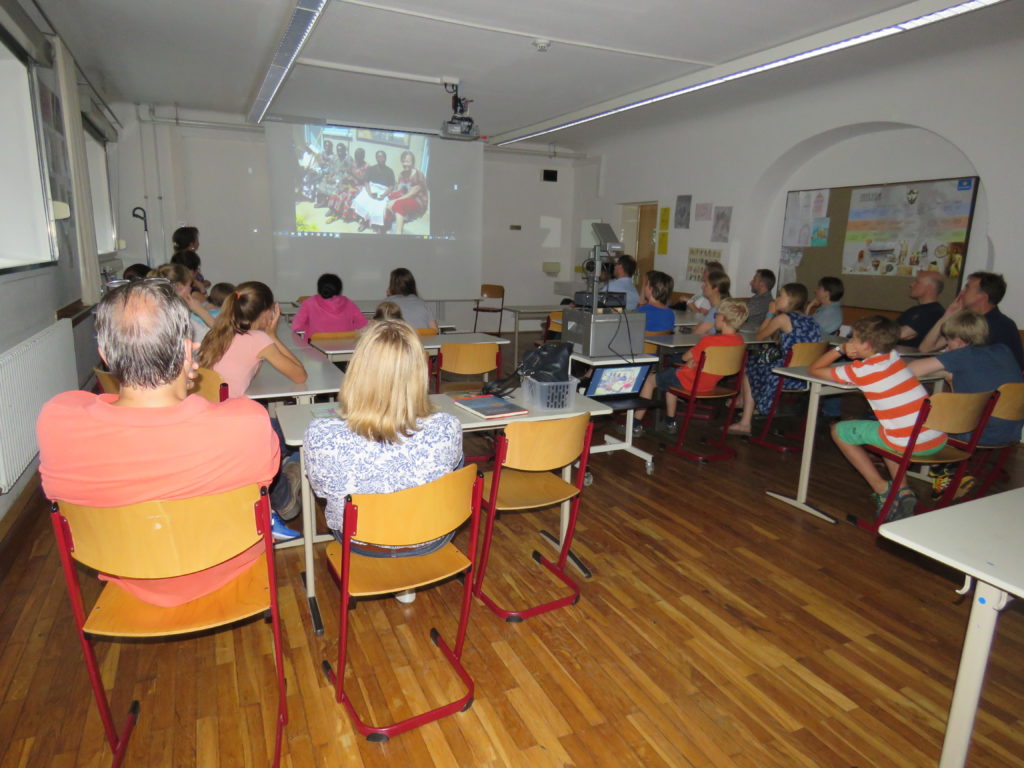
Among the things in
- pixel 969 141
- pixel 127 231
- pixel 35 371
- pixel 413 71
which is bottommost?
pixel 35 371

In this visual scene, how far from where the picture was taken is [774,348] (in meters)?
4.80

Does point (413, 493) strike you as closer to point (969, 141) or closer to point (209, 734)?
point (209, 734)

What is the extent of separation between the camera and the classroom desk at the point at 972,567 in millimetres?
1402

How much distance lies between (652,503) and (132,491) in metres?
2.74

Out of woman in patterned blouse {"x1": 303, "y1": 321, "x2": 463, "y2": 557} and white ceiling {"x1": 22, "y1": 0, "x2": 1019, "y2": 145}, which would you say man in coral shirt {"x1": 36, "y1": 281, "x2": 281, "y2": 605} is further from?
white ceiling {"x1": 22, "y1": 0, "x2": 1019, "y2": 145}

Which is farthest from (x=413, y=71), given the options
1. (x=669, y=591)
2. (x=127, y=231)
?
(x=669, y=591)

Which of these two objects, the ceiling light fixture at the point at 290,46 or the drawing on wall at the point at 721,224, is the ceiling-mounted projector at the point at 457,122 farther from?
the drawing on wall at the point at 721,224

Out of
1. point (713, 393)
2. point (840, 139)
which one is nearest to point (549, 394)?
point (713, 393)

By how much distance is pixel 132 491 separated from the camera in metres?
1.54

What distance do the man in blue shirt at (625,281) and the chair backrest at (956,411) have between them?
3250 mm

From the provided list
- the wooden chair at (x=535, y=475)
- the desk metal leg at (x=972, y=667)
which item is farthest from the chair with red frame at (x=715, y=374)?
the desk metal leg at (x=972, y=667)

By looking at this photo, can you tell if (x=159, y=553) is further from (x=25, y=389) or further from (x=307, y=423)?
(x=25, y=389)

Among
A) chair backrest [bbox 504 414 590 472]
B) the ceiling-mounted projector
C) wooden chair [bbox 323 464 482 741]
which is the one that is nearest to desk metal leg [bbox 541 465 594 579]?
chair backrest [bbox 504 414 590 472]

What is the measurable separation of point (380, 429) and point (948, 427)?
2733mm
